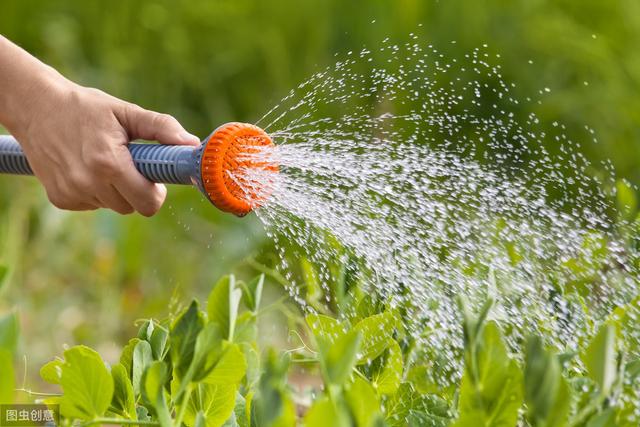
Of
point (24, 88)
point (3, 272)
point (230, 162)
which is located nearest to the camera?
point (3, 272)

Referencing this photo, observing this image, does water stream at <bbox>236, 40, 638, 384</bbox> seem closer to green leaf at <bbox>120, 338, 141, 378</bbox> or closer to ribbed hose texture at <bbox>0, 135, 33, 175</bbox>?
green leaf at <bbox>120, 338, 141, 378</bbox>

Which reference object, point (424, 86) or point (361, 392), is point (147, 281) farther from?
point (361, 392)

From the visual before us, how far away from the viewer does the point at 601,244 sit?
3.30ft

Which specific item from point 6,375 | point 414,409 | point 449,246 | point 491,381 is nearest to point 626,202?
point 449,246

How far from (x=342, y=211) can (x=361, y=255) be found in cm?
23

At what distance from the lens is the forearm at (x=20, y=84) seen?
1.34 metres

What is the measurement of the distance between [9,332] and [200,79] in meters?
3.20

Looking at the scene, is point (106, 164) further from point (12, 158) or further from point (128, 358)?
point (128, 358)

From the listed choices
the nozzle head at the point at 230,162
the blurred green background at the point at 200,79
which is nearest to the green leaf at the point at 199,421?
the nozzle head at the point at 230,162

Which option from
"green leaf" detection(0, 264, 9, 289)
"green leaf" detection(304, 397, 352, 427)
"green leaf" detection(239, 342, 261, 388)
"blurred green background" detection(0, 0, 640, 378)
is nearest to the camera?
"green leaf" detection(304, 397, 352, 427)

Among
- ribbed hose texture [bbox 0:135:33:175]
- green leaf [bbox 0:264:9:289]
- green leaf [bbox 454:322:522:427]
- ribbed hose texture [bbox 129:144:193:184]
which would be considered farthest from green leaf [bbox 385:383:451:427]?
ribbed hose texture [bbox 0:135:33:175]

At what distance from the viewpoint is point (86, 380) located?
683mm

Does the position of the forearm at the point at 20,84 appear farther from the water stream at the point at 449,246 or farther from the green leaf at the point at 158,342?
the green leaf at the point at 158,342

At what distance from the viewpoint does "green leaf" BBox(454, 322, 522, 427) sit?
0.60 m
